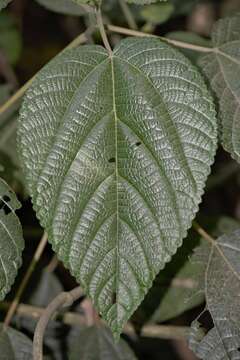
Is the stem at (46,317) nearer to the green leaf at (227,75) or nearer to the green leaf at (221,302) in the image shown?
the green leaf at (221,302)

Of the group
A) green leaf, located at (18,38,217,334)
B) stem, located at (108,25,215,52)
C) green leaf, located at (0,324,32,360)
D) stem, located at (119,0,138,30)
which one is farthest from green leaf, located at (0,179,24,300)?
stem, located at (119,0,138,30)

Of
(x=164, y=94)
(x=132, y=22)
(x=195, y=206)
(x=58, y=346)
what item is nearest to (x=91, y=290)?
(x=195, y=206)

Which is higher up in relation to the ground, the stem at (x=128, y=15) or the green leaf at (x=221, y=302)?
the stem at (x=128, y=15)

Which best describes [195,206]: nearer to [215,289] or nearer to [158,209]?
[158,209]

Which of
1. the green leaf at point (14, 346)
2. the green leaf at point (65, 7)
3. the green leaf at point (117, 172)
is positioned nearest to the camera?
the green leaf at point (117, 172)

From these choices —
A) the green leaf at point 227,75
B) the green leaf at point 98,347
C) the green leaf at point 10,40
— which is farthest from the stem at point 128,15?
the green leaf at point 98,347

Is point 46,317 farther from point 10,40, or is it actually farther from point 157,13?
point 10,40
